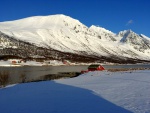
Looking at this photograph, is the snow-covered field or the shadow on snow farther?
the shadow on snow

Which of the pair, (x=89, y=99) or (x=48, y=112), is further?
(x=89, y=99)

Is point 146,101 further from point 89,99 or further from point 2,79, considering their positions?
point 2,79

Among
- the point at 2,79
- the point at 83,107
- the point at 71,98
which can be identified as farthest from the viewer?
the point at 2,79

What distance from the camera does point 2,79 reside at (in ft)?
117

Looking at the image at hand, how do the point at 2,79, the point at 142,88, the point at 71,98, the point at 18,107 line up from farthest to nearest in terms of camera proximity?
1. the point at 2,79
2. the point at 142,88
3. the point at 71,98
4. the point at 18,107

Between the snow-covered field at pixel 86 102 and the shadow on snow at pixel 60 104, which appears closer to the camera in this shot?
the snow-covered field at pixel 86 102

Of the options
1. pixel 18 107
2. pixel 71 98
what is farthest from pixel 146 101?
pixel 18 107

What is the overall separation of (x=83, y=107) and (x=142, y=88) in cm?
622

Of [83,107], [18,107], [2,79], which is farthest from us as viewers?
[2,79]

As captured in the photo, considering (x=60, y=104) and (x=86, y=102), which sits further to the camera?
(x=86, y=102)

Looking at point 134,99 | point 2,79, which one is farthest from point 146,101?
point 2,79

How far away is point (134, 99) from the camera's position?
1623 cm

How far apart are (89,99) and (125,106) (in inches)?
130

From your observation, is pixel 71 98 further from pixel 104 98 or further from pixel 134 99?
pixel 134 99
